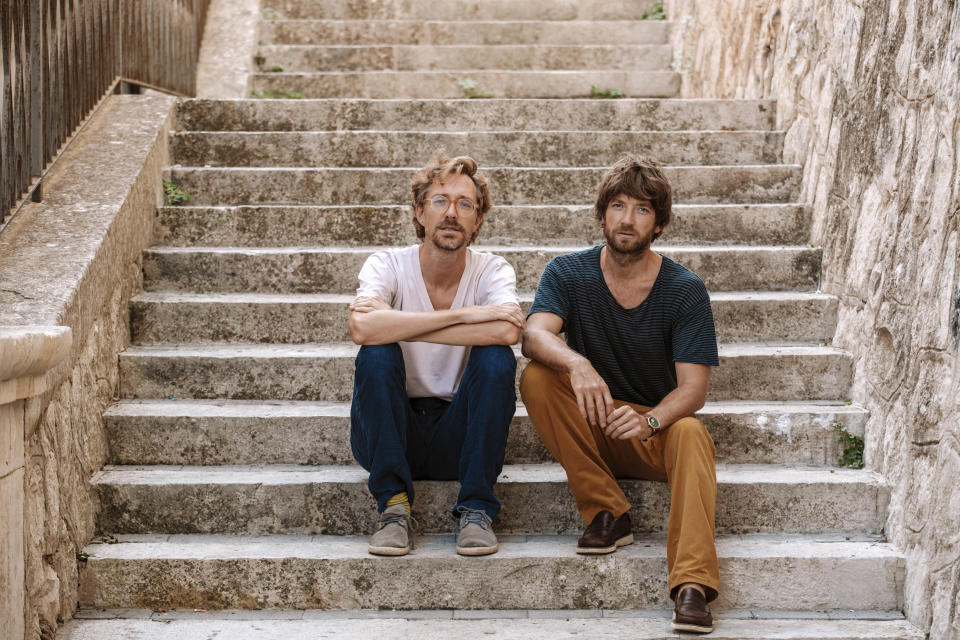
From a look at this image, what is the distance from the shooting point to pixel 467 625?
2828mm

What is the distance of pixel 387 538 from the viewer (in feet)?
9.61

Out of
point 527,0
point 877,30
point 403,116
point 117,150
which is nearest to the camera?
point 877,30

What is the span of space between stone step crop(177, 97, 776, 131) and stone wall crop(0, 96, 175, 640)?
2.86 feet

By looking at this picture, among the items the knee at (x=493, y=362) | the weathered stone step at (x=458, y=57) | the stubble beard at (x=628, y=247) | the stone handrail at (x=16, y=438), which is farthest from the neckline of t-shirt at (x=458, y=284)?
the weathered stone step at (x=458, y=57)

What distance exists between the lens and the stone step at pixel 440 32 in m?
6.47

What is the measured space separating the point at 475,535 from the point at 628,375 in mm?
736

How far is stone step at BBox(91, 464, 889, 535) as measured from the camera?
10.3 feet

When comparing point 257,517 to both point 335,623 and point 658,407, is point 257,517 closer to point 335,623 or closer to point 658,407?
point 335,623

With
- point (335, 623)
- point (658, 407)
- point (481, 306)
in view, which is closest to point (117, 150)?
point (481, 306)

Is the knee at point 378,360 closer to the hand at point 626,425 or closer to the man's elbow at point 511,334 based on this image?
the man's elbow at point 511,334

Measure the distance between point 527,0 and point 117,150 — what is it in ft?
12.3

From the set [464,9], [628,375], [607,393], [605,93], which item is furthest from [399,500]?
[464,9]

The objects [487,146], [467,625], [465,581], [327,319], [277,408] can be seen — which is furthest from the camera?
[487,146]

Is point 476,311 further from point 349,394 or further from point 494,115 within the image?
point 494,115
